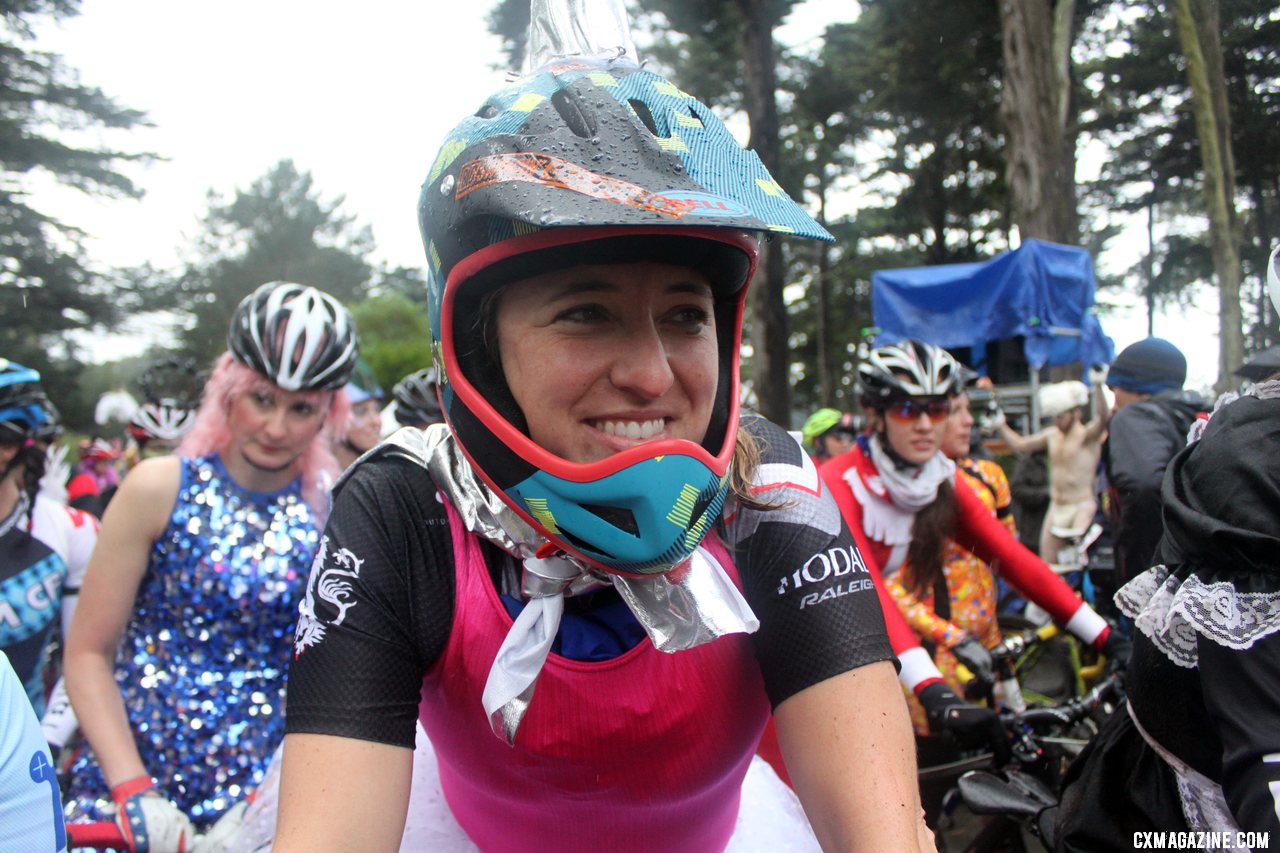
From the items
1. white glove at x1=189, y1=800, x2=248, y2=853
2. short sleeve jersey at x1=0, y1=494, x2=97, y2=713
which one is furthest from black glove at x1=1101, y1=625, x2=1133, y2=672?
short sleeve jersey at x1=0, y1=494, x2=97, y2=713

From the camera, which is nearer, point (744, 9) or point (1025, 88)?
point (1025, 88)

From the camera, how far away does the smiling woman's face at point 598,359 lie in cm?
137

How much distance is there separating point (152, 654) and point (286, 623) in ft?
1.26

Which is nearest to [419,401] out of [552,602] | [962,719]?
[962,719]

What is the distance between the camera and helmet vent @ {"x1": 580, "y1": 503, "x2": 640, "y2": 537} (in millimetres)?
1336

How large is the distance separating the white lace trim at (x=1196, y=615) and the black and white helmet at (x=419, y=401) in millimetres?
4400

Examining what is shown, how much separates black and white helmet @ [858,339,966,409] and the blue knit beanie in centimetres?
163

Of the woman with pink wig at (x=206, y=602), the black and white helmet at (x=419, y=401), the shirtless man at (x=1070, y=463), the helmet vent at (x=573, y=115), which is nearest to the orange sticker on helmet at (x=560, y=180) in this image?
the helmet vent at (x=573, y=115)

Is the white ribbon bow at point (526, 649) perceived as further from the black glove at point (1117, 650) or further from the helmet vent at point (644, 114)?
the black glove at point (1117, 650)

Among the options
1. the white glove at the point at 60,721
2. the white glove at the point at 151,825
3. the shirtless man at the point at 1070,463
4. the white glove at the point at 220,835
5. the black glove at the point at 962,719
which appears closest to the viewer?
the white glove at the point at 151,825

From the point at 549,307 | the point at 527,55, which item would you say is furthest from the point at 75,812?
the point at 527,55

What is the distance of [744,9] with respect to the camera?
11844mm

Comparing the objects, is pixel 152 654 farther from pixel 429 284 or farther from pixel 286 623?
pixel 429 284

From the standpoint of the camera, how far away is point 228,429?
2920mm
